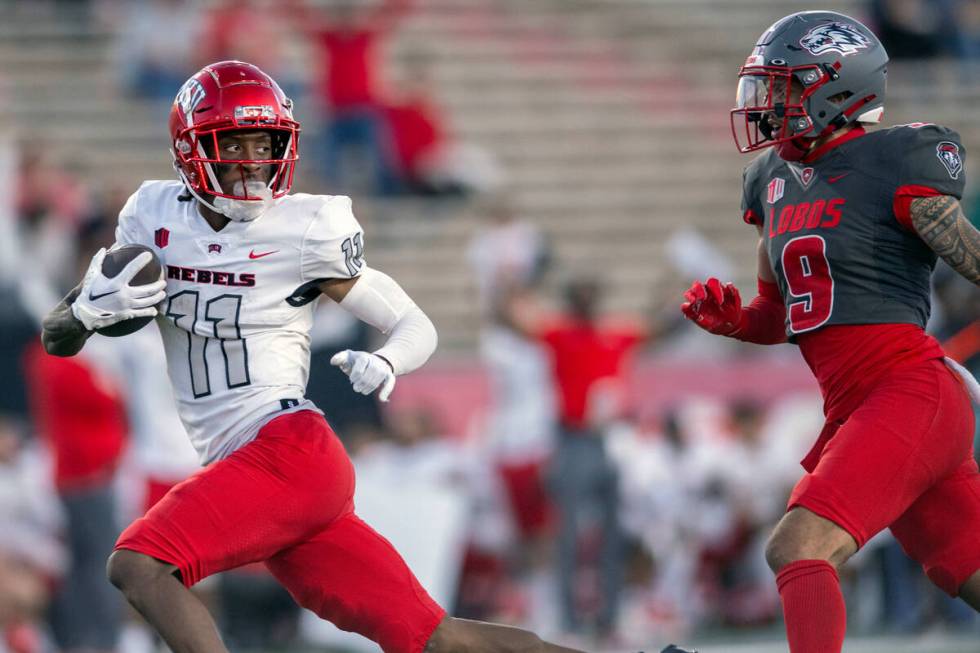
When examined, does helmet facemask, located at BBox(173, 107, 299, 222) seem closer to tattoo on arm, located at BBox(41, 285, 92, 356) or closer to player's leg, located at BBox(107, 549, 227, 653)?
tattoo on arm, located at BBox(41, 285, 92, 356)

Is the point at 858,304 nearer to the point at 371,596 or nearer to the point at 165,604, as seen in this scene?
the point at 371,596

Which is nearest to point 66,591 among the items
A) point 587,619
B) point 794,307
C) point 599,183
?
point 587,619

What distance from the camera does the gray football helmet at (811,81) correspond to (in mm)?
4586

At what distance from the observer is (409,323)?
4.65 m

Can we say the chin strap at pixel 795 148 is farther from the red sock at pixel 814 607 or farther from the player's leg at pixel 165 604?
the player's leg at pixel 165 604

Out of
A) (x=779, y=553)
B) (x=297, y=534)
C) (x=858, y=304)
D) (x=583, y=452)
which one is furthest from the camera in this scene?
(x=583, y=452)

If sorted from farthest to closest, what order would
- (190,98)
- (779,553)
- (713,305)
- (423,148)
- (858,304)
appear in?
(423,148)
(713,305)
(190,98)
(858,304)
(779,553)

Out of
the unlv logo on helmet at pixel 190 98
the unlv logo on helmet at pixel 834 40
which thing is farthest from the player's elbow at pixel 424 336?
the unlv logo on helmet at pixel 834 40

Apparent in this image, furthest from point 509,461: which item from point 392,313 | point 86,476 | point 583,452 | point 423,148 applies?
point 392,313

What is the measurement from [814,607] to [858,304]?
85 cm

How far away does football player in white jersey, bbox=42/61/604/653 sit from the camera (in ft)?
14.4

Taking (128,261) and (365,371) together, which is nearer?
(365,371)

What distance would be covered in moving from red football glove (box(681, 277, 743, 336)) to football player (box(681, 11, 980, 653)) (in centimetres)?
4

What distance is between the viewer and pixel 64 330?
454 centimetres
